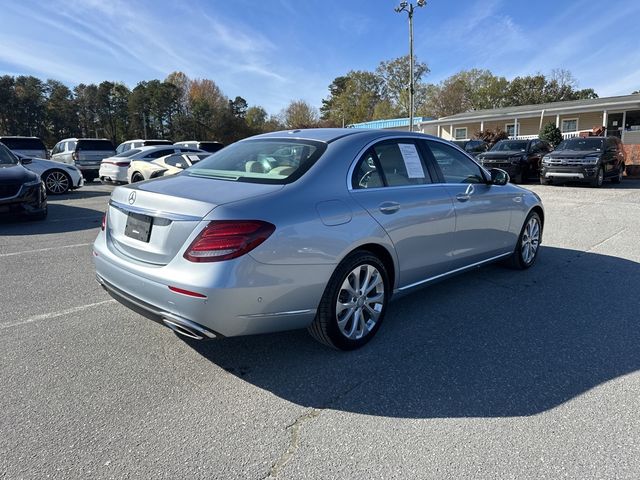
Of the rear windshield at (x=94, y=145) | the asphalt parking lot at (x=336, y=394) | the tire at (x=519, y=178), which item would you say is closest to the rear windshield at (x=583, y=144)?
the tire at (x=519, y=178)

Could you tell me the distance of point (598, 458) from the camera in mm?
2240

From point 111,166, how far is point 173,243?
14645 millimetres

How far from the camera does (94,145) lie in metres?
18.5

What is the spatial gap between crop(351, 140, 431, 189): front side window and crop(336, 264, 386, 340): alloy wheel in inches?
26.3

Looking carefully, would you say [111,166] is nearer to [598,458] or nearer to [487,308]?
[487,308]

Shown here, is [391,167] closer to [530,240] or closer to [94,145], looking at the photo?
[530,240]

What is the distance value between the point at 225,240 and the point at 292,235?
42cm

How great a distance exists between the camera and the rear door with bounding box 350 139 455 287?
11.2 ft

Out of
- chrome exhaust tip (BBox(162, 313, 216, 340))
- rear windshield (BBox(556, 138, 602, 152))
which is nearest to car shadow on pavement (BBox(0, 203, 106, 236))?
chrome exhaust tip (BBox(162, 313, 216, 340))

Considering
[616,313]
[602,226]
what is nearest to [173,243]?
[616,313]

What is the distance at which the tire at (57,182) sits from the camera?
12.9 m

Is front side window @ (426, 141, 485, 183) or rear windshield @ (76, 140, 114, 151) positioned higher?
rear windshield @ (76, 140, 114, 151)

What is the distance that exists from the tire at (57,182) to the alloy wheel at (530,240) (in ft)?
41.8

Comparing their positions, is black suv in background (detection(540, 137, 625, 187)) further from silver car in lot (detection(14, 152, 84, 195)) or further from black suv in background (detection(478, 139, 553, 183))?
silver car in lot (detection(14, 152, 84, 195))
